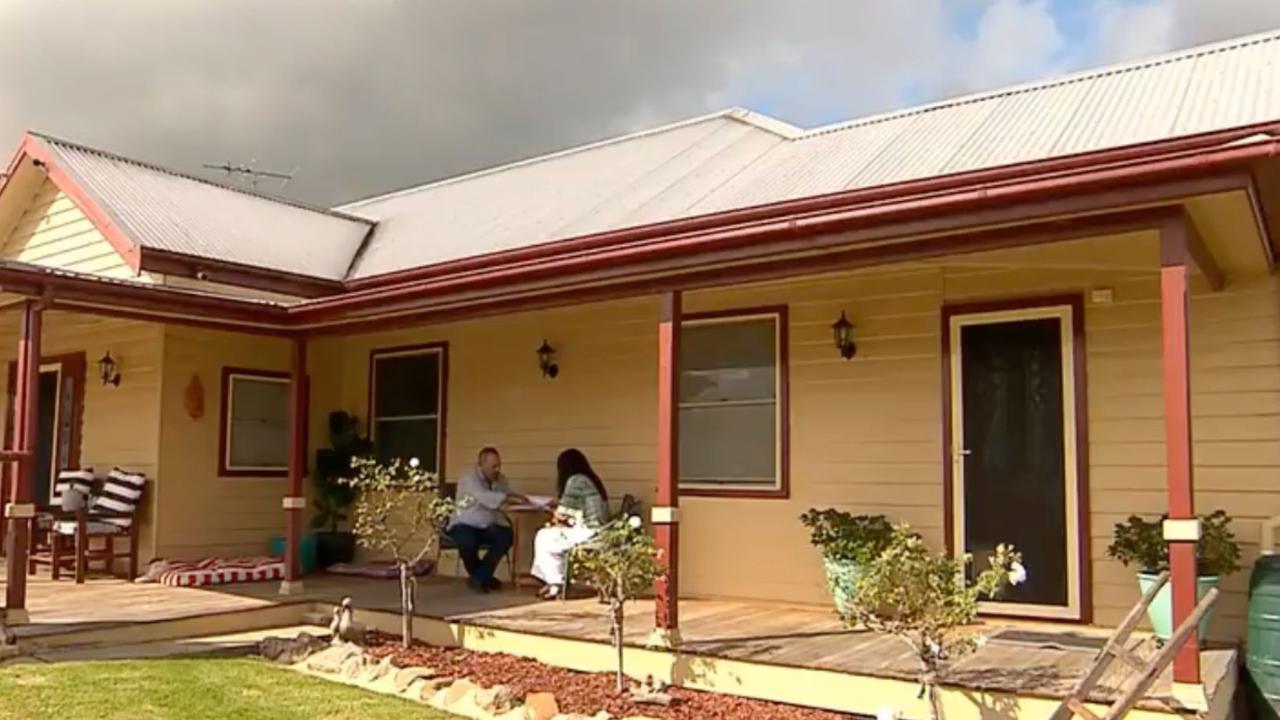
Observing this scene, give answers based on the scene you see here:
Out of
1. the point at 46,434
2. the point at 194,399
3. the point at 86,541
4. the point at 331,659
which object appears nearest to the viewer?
the point at 331,659

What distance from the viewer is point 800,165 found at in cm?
812

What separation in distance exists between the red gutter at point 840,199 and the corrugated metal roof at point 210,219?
2.16 m

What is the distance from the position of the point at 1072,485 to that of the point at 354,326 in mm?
5143

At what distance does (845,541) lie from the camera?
650cm

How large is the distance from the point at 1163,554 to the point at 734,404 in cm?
308

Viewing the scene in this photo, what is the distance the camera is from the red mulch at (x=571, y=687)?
16.2 feet

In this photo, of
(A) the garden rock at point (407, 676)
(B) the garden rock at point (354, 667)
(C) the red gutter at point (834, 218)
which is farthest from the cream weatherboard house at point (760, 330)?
(B) the garden rock at point (354, 667)

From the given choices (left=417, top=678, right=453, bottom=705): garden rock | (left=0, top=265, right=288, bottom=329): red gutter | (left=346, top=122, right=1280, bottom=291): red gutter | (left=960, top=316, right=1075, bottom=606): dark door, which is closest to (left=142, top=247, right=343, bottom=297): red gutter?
(left=0, top=265, right=288, bottom=329): red gutter

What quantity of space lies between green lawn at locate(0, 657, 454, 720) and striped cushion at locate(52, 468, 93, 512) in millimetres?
3494

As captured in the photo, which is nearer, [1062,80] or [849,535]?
[849,535]

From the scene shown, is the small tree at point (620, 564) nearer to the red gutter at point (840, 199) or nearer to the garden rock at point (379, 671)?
the garden rock at point (379, 671)

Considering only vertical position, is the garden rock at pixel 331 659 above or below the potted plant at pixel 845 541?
below

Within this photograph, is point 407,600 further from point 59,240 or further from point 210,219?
point 59,240

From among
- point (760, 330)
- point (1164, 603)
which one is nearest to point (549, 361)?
point (760, 330)
